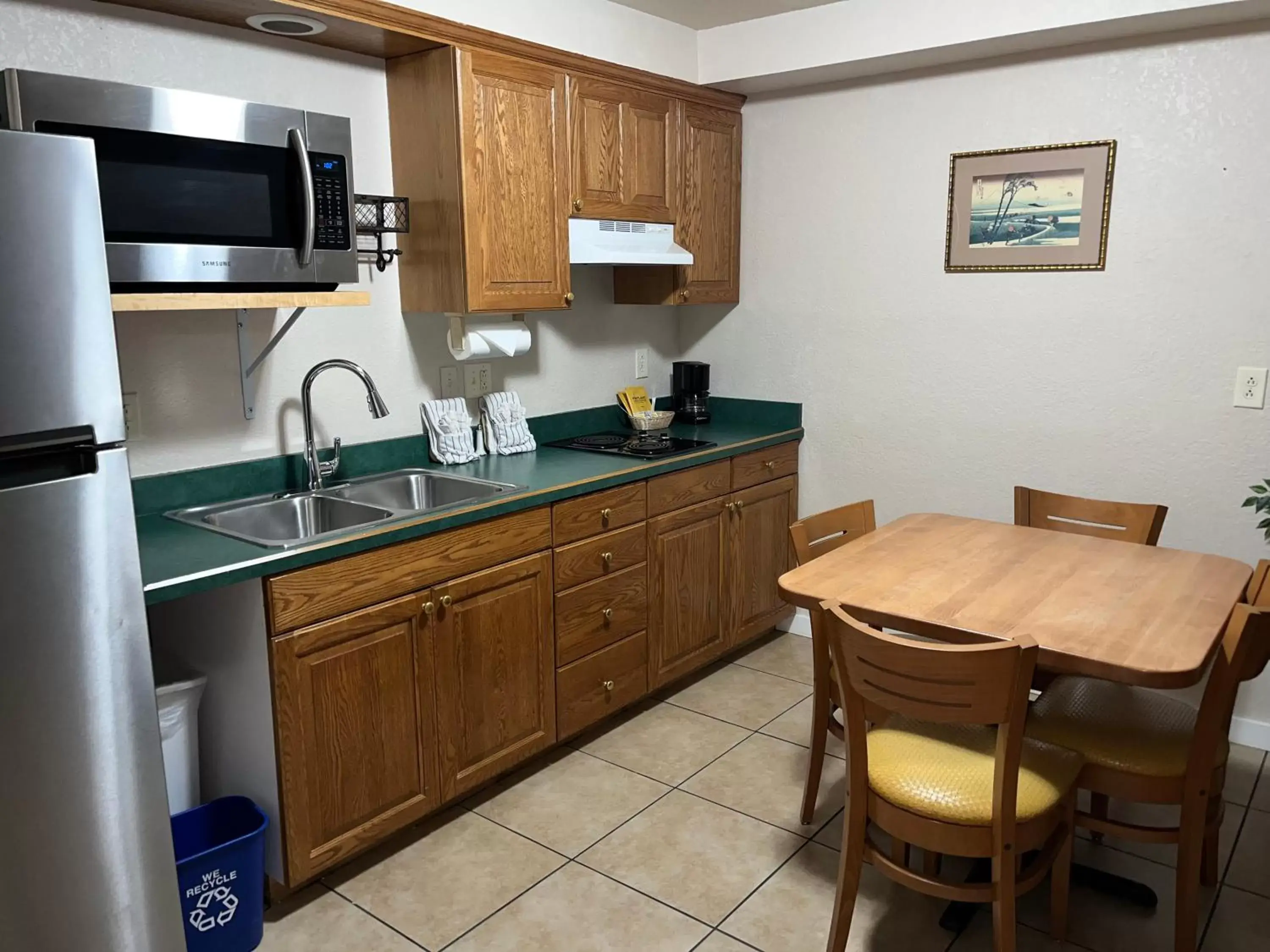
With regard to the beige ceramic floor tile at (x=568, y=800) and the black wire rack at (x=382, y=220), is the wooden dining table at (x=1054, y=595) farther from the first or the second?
the black wire rack at (x=382, y=220)

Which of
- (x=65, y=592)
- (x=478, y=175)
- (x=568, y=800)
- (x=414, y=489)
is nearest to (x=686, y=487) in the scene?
(x=414, y=489)

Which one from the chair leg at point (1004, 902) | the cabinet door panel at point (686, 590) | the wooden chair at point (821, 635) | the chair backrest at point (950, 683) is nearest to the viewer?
the chair backrest at point (950, 683)

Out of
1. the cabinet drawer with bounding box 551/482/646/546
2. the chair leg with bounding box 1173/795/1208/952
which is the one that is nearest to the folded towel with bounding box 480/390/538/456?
the cabinet drawer with bounding box 551/482/646/546

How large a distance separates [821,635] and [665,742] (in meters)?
0.94

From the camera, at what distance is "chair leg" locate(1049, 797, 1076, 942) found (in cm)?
207

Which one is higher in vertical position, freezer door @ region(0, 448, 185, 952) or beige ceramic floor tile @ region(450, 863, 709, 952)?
freezer door @ region(0, 448, 185, 952)

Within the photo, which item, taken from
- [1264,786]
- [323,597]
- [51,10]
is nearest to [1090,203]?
[1264,786]

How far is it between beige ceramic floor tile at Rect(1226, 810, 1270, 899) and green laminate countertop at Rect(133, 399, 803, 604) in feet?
6.15

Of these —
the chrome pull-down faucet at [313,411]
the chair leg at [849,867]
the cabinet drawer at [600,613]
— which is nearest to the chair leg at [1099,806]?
the chair leg at [849,867]

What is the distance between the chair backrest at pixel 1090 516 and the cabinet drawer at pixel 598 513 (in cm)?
116

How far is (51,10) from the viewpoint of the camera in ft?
6.96

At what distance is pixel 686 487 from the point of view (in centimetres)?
324

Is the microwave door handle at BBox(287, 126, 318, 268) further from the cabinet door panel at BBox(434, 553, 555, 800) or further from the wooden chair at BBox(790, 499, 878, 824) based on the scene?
the wooden chair at BBox(790, 499, 878, 824)

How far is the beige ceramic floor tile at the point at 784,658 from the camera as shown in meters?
3.62
